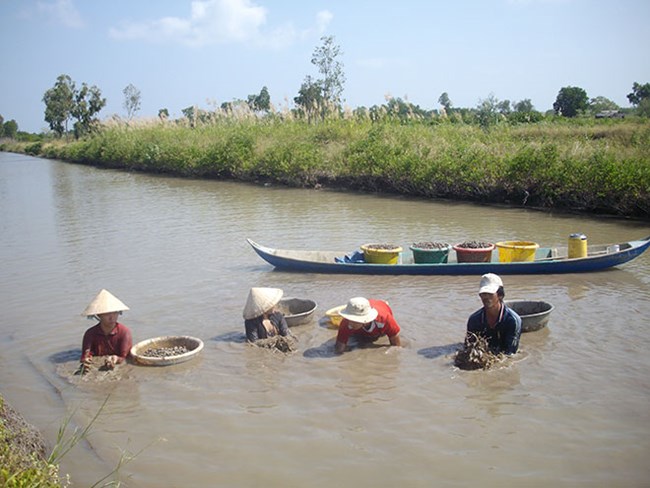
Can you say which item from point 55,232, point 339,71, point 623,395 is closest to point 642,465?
point 623,395

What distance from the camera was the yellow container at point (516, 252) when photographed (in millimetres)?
8509

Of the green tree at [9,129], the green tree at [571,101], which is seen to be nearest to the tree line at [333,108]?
the green tree at [571,101]

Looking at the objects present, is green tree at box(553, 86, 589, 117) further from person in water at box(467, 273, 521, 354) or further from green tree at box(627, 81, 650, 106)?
person in water at box(467, 273, 521, 354)

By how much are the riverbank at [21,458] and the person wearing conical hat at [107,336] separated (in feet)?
4.49

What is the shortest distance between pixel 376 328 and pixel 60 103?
51.6 meters

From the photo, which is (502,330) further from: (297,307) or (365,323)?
(297,307)

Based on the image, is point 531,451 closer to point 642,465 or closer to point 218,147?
point 642,465

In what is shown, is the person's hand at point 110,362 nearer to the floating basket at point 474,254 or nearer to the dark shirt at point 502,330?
the dark shirt at point 502,330

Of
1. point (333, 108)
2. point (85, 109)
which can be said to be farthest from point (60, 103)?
point (333, 108)

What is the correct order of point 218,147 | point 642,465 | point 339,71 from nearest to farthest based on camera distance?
point 642,465 → point 218,147 → point 339,71

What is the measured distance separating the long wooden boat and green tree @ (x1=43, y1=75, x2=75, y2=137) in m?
47.7

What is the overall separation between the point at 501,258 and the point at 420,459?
523 centimetres

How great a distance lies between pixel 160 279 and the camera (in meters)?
8.92

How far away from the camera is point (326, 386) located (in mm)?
5203
